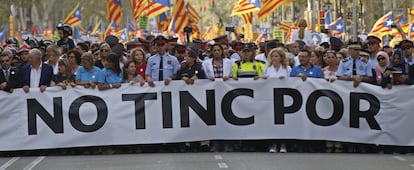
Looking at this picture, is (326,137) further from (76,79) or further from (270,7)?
(270,7)

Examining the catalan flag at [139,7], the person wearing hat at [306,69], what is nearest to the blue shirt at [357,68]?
the person wearing hat at [306,69]

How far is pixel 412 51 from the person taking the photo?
20719 mm

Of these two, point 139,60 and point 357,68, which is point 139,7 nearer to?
point 139,60

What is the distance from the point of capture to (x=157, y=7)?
1407 inches

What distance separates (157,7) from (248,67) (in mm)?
17077

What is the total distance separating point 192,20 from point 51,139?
29172 mm

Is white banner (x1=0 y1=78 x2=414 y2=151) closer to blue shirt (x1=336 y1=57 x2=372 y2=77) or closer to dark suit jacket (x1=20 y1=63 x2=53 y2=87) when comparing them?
dark suit jacket (x1=20 y1=63 x2=53 y2=87)

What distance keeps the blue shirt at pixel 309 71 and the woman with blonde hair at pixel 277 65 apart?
0.13 m

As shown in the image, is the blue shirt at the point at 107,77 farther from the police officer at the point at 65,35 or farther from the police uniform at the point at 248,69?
the police officer at the point at 65,35

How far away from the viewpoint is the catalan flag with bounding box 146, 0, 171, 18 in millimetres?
35438

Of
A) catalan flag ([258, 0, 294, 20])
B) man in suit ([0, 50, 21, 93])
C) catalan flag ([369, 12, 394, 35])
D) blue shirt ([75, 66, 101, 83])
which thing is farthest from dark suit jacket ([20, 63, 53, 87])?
catalan flag ([369, 12, 394, 35])

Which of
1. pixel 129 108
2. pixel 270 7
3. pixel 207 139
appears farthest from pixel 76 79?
pixel 270 7

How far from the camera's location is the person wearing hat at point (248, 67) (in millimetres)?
18781

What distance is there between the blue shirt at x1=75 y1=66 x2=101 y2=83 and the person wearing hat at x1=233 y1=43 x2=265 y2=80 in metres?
2.06
